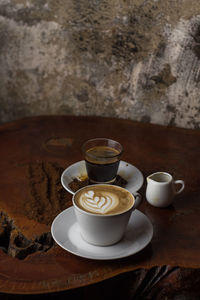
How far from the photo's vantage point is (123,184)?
150 cm

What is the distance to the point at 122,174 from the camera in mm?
1575

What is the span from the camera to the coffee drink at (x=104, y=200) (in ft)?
3.93

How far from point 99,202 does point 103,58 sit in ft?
4.00

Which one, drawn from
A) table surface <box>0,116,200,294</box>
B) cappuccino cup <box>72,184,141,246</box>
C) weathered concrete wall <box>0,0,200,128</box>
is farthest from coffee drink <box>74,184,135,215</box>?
weathered concrete wall <box>0,0,200,128</box>

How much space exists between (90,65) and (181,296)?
4.76 feet

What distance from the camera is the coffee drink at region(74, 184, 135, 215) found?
3.93ft

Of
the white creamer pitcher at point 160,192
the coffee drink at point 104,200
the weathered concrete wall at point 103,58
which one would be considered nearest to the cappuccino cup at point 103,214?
the coffee drink at point 104,200

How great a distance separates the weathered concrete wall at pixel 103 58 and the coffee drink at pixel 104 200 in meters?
1.02

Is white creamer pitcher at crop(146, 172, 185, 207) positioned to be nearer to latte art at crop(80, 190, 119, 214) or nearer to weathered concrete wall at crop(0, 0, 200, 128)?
latte art at crop(80, 190, 119, 214)

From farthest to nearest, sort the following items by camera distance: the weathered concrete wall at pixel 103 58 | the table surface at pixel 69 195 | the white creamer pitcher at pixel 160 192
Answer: the weathered concrete wall at pixel 103 58 < the white creamer pitcher at pixel 160 192 < the table surface at pixel 69 195

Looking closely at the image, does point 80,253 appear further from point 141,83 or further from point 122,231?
point 141,83

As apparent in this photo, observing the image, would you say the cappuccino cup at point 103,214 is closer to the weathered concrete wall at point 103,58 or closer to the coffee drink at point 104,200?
the coffee drink at point 104,200

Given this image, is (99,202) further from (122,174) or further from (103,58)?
(103,58)

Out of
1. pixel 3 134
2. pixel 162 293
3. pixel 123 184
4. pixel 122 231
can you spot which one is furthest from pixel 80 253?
pixel 3 134
